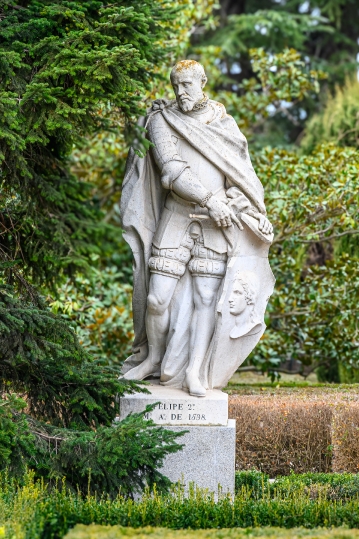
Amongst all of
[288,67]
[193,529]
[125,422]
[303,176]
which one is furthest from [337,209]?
[193,529]

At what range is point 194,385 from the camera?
266 inches

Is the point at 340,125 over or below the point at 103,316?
over

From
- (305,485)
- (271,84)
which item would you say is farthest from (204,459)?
(271,84)

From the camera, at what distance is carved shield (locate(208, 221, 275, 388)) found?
6852 mm

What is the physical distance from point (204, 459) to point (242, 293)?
4.09 ft

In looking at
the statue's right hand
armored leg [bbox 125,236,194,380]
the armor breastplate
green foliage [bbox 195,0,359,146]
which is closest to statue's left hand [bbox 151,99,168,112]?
the armor breastplate

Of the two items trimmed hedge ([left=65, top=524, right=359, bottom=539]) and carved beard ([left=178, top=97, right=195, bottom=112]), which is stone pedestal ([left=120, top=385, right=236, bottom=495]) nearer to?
trimmed hedge ([left=65, top=524, right=359, bottom=539])

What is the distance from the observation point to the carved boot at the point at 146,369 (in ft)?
23.0

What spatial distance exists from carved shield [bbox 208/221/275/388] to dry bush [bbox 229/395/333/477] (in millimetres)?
1227

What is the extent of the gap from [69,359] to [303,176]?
5197 millimetres

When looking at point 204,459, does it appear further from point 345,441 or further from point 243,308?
point 345,441

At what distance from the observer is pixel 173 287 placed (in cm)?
691

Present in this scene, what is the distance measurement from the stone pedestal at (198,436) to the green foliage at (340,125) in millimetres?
7550

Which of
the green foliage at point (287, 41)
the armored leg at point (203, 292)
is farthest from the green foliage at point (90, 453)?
the green foliage at point (287, 41)
